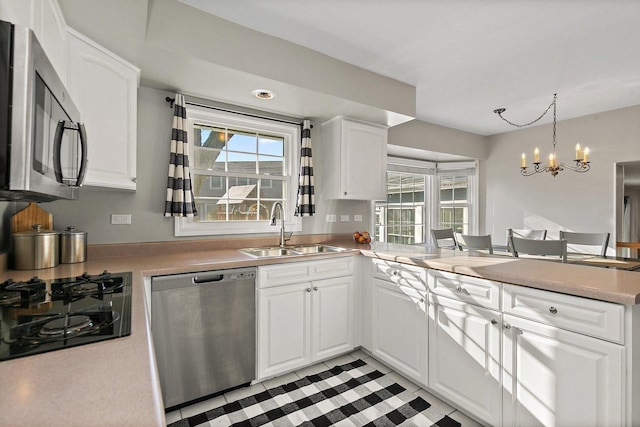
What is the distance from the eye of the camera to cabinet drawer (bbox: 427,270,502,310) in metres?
1.60

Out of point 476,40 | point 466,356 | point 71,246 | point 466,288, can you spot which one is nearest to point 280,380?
point 466,356

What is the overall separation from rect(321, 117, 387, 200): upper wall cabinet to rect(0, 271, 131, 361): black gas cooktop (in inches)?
81.4

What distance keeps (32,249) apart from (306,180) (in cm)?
200

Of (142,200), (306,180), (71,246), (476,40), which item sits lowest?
(71,246)

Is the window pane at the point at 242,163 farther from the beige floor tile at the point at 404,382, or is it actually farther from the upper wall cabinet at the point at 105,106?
the beige floor tile at the point at 404,382

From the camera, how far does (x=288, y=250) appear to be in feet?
8.88

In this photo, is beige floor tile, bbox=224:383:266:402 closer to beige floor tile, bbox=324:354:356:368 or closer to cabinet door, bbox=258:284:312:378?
cabinet door, bbox=258:284:312:378

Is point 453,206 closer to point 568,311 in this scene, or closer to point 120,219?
point 568,311

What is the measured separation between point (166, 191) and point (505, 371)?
247 centimetres

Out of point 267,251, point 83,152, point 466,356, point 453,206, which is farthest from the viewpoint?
point 453,206

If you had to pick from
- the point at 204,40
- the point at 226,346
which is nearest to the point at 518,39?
the point at 204,40

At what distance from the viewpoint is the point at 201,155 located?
2619 millimetres

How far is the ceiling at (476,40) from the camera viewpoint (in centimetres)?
185

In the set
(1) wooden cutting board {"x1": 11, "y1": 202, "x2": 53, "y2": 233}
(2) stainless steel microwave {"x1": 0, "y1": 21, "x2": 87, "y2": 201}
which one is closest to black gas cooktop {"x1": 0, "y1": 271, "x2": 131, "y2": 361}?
(2) stainless steel microwave {"x1": 0, "y1": 21, "x2": 87, "y2": 201}
